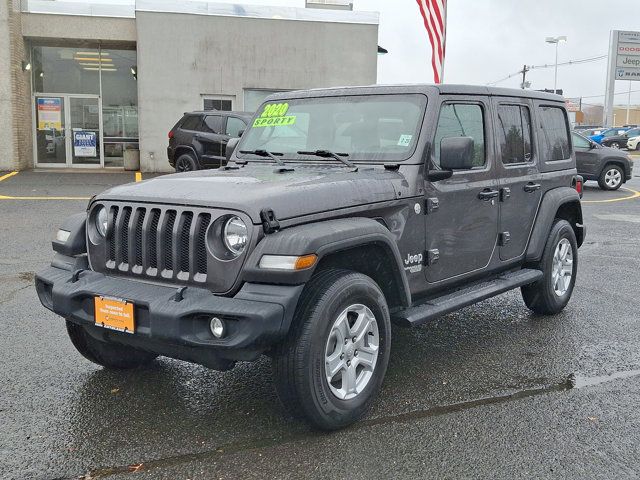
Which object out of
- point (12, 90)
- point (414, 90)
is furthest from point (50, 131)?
point (414, 90)

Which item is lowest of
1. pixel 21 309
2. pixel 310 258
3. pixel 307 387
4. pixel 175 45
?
pixel 21 309

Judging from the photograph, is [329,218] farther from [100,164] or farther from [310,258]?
[100,164]

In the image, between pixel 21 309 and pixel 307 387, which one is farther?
pixel 21 309

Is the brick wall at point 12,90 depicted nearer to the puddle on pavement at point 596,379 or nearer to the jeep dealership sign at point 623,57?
Answer: the puddle on pavement at point 596,379

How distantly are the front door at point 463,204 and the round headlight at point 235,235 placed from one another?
4.73 ft

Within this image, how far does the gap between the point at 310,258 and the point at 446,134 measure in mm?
1775

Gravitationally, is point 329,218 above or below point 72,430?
above

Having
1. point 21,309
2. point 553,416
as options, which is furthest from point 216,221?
point 21,309

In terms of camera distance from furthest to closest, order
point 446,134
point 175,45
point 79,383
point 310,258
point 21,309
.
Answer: point 175,45, point 21,309, point 446,134, point 79,383, point 310,258

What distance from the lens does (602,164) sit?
17.7 meters

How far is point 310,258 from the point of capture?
130 inches

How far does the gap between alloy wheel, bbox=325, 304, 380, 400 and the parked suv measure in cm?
1136

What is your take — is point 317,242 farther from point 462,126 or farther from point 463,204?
point 462,126

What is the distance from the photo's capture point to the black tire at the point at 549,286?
565cm
